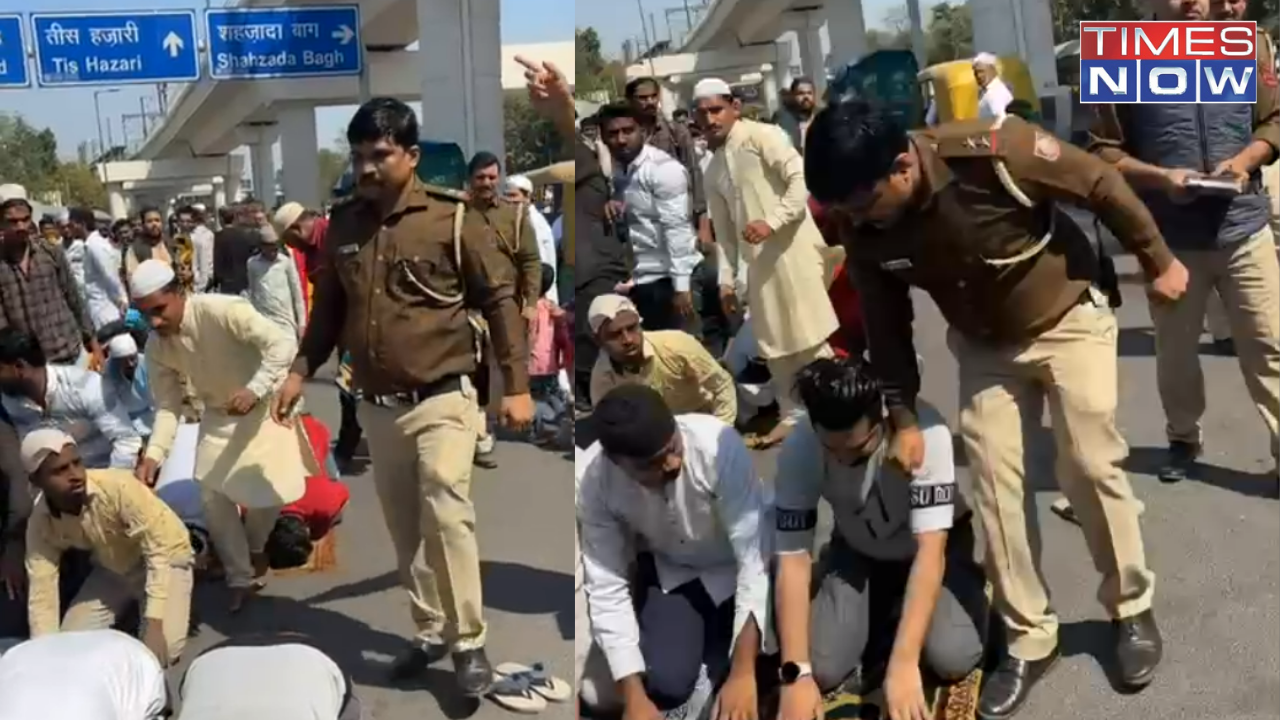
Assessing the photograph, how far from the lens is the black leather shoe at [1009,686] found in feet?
7.74

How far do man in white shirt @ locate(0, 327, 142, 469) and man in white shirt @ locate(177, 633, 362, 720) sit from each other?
38 centimetres

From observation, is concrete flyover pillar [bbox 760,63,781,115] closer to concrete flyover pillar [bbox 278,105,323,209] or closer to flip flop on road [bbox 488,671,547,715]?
concrete flyover pillar [bbox 278,105,323,209]

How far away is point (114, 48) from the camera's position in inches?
88.7

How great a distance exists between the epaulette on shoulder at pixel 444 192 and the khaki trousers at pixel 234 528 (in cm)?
64

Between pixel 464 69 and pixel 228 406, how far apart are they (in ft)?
2.40

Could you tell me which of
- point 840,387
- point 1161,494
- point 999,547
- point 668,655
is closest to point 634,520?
point 668,655

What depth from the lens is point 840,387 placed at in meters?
2.18

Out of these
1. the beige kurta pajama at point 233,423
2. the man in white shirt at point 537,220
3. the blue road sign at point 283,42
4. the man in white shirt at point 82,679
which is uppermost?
the blue road sign at point 283,42

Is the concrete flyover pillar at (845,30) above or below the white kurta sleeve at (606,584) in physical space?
above

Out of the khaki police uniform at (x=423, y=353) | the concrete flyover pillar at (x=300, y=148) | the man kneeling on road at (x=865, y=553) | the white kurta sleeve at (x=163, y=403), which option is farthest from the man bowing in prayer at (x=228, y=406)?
the man kneeling on road at (x=865, y=553)

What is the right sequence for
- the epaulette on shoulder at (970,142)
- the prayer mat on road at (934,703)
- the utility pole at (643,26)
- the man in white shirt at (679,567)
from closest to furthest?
1. the utility pole at (643,26)
2. the epaulette on shoulder at (970,142)
3. the man in white shirt at (679,567)
4. the prayer mat on road at (934,703)

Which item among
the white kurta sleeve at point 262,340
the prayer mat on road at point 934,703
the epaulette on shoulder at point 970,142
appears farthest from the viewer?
the white kurta sleeve at point 262,340

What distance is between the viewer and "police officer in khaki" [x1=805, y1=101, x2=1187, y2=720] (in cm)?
212

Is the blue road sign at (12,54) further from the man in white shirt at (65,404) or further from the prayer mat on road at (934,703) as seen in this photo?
the prayer mat on road at (934,703)
